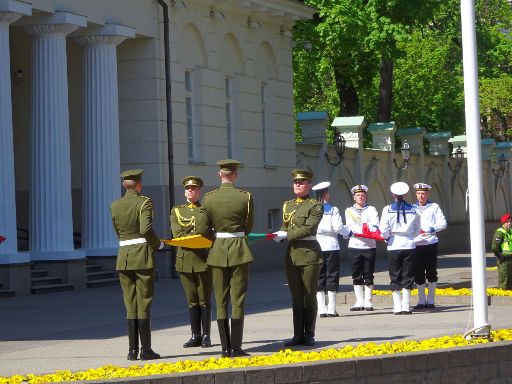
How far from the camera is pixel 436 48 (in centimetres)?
6938

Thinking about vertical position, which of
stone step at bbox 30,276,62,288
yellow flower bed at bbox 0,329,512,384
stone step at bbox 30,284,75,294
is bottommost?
stone step at bbox 30,284,75,294

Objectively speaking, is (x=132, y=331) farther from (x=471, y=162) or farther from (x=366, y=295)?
(x=366, y=295)

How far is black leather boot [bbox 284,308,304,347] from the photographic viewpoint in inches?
630

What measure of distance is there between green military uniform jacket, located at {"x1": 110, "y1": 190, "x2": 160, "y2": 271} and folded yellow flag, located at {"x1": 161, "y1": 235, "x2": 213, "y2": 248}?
45cm

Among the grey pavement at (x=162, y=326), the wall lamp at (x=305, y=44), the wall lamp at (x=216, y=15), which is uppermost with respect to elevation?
the wall lamp at (x=305, y=44)

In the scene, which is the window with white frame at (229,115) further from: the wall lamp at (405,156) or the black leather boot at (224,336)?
the black leather boot at (224,336)

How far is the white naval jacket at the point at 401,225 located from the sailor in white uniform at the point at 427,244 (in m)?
0.41

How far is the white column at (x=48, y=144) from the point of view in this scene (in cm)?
2875

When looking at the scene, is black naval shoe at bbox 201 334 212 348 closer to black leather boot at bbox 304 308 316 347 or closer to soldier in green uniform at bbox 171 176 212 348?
soldier in green uniform at bbox 171 176 212 348

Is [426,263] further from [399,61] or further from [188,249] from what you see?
[399,61]

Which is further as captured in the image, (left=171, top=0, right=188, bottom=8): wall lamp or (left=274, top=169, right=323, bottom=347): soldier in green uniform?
(left=171, top=0, right=188, bottom=8): wall lamp

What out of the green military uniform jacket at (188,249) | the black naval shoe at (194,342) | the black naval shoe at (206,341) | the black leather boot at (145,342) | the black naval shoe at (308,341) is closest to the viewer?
the black leather boot at (145,342)

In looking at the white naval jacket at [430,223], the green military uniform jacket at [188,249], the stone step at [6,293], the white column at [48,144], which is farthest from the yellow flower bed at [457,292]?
the white column at [48,144]

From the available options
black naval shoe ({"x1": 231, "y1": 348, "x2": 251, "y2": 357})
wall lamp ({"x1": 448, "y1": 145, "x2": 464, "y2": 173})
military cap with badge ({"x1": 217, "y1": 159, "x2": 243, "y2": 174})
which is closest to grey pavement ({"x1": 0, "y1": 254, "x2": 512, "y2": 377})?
black naval shoe ({"x1": 231, "y1": 348, "x2": 251, "y2": 357})
